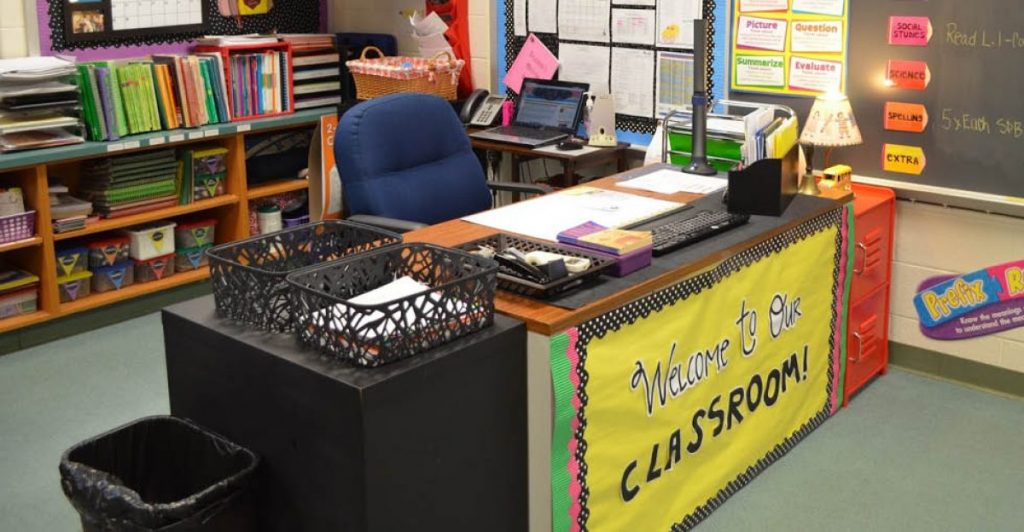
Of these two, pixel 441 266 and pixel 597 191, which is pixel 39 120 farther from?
pixel 441 266

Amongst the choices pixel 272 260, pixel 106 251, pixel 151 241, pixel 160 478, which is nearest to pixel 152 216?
pixel 151 241

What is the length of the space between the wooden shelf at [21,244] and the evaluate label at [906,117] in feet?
10.4

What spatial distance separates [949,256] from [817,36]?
897 millimetres

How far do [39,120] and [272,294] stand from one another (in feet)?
7.92

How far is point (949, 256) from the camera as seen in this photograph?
3.81 m

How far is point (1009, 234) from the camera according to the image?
3646 mm

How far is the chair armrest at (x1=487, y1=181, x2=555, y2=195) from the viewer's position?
376 centimetres

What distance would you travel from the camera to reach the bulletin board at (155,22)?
4582 mm

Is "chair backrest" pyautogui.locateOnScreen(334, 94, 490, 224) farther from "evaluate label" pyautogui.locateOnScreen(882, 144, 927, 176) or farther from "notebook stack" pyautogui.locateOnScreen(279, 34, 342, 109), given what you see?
"notebook stack" pyautogui.locateOnScreen(279, 34, 342, 109)

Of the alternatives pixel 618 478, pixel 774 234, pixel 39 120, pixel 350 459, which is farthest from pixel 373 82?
pixel 350 459

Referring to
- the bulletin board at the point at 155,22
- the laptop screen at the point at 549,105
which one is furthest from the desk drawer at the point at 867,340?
the bulletin board at the point at 155,22

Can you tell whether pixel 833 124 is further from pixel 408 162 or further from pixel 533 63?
pixel 533 63

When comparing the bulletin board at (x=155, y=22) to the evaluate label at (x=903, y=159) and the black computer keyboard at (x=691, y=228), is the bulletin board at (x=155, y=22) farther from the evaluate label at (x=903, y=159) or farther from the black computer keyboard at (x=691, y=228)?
the evaluate label at (x=903, y=159)

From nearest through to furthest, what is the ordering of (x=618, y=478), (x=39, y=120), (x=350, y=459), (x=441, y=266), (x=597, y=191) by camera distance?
(x=350, y=459), (x=441, y=266), (x=618, y=478), (x=597, y=191), (x=39, y=120)
